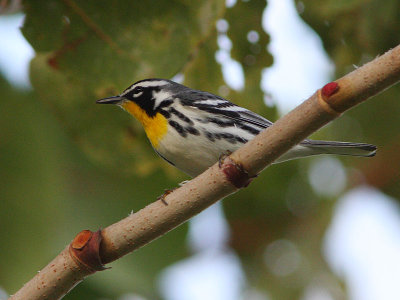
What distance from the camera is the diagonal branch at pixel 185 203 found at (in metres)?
1.52

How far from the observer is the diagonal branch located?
60.0 inches

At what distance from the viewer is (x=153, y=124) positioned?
294 cm

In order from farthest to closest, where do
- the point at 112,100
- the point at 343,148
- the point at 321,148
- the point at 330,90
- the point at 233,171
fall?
1. the point at 112,100
2. the point at 321,148
3. the point at 343,148
4. the point at 233,171
5. the point at 330,90

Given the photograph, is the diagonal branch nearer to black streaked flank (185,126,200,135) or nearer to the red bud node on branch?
the red bud node on branch

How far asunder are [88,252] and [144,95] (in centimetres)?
162

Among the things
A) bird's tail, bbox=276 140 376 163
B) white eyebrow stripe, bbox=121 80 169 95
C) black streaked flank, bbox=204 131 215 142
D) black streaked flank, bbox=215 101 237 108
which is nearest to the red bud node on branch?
bird's tail, bbox=276 140 376 163

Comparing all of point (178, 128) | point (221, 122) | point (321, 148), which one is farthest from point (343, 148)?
point (178, 128)

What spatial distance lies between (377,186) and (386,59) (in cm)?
308

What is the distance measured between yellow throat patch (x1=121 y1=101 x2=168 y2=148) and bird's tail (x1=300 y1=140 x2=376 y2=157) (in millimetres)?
680

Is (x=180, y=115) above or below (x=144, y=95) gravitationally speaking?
below

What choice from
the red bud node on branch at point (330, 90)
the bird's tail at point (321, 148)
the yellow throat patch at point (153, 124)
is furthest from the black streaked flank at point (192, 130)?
the red bud node on branch at point (330, 90)

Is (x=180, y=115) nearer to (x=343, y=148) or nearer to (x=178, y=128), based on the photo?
(x=178, y=128)

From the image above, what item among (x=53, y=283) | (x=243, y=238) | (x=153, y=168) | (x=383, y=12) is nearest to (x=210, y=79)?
(x=153, y=168)

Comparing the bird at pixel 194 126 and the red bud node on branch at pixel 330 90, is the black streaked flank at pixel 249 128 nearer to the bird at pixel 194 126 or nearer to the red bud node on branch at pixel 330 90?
the bird at pixel 194 126
